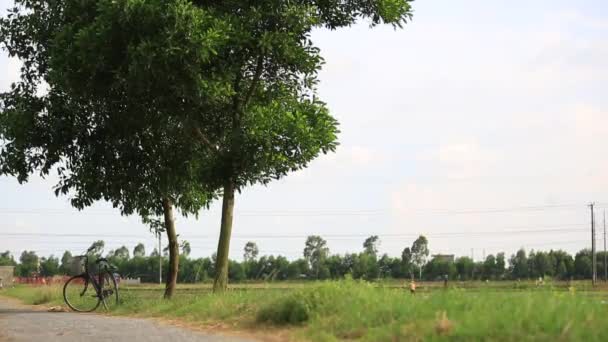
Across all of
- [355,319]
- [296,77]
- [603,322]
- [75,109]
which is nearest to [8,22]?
[75,109]

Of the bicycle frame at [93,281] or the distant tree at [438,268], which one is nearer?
the bicycle frame at [93,281]

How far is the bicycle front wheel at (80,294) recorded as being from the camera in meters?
20.5

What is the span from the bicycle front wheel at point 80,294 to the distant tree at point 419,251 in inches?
2150

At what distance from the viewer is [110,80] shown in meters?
18.5

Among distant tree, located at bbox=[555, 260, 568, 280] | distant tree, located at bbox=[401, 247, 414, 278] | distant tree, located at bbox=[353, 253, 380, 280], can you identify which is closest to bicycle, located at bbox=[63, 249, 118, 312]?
distant tree, located at bbox=[353, 253, 380, 280]

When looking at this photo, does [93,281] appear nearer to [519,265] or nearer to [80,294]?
[80,294]

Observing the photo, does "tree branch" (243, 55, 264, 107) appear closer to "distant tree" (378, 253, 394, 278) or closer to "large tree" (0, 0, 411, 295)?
"large tree" (0, 0, 411, 295)

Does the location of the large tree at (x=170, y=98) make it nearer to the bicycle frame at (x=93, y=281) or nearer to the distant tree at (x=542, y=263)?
the bicycle frame at (x=93, y=281)

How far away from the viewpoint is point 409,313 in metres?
10.1

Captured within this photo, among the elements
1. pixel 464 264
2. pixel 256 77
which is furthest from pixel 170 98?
pixel 464 264

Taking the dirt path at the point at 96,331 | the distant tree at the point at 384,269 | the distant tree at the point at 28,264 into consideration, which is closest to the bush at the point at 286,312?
the dirt path at the point at 96,331

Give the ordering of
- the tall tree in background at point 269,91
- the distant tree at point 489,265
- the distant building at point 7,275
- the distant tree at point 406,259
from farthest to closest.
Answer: the distant tree at point 489,265, the distant building at point 7,275, the distant tree at point 406,259, the tall tree in background at point 269,91

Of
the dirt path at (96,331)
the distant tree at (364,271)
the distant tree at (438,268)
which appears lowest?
the dirt path at (96,331)

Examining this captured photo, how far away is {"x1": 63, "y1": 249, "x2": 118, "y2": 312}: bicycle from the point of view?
67.2ft
